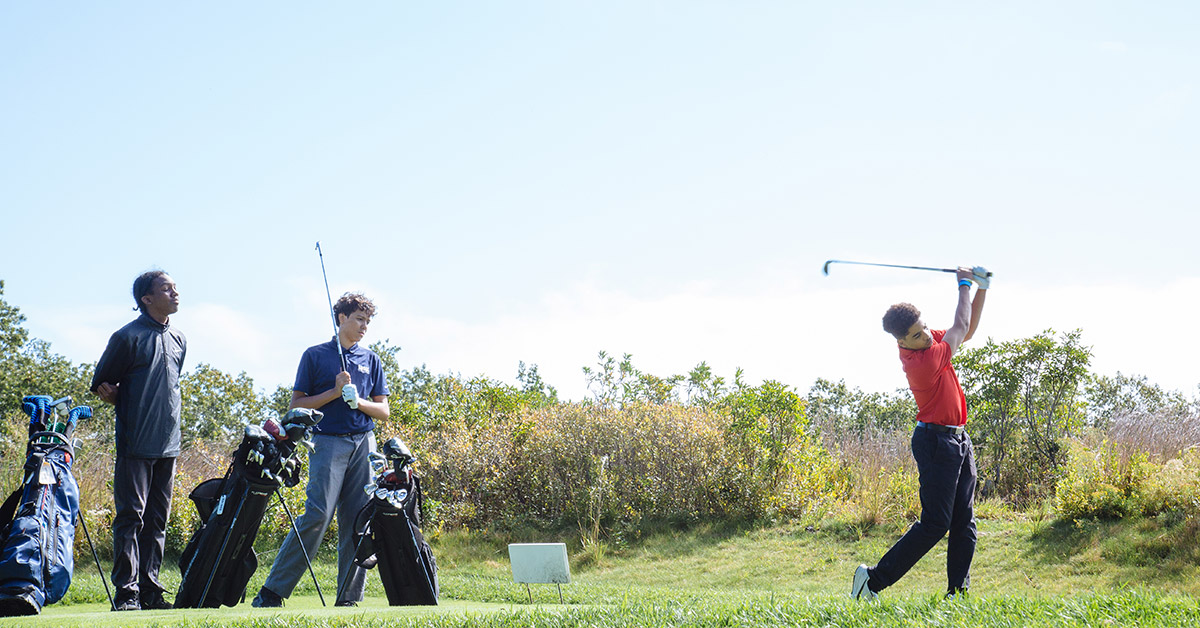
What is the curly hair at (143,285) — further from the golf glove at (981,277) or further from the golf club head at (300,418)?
the golf glove at (981,277)

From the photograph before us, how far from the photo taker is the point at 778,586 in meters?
8.31

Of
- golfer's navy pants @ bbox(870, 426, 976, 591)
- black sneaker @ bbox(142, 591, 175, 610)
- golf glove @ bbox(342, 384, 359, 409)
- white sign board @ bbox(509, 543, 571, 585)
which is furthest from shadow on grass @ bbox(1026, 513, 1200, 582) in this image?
black sneaker @ bbox(142, 591, 175, 610)

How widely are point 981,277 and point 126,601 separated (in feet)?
17.9

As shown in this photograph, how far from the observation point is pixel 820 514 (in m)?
11.0

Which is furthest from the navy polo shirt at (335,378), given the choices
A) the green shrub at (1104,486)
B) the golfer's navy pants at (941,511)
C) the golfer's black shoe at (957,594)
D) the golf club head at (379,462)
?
the green shrub at (1104,486)

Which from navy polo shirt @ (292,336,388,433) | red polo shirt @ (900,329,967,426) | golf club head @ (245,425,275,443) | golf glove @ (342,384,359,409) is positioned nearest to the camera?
golf club head @ (245,425,275,443)

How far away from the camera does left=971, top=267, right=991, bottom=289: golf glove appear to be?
5.79 m

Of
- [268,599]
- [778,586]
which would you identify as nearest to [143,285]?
[268,599]

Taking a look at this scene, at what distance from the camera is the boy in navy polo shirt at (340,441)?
19.2 feet

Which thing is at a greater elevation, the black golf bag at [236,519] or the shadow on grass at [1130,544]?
the black golf bag at [236,519]

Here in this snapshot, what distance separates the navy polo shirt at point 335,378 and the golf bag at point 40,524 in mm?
1517

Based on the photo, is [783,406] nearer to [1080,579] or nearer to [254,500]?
[1080,579]

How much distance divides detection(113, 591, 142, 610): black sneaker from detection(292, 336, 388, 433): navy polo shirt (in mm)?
1428

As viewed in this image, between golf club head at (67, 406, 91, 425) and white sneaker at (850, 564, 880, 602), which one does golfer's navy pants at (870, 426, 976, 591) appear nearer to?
white sneaker at (850, 564, 880, 602)
